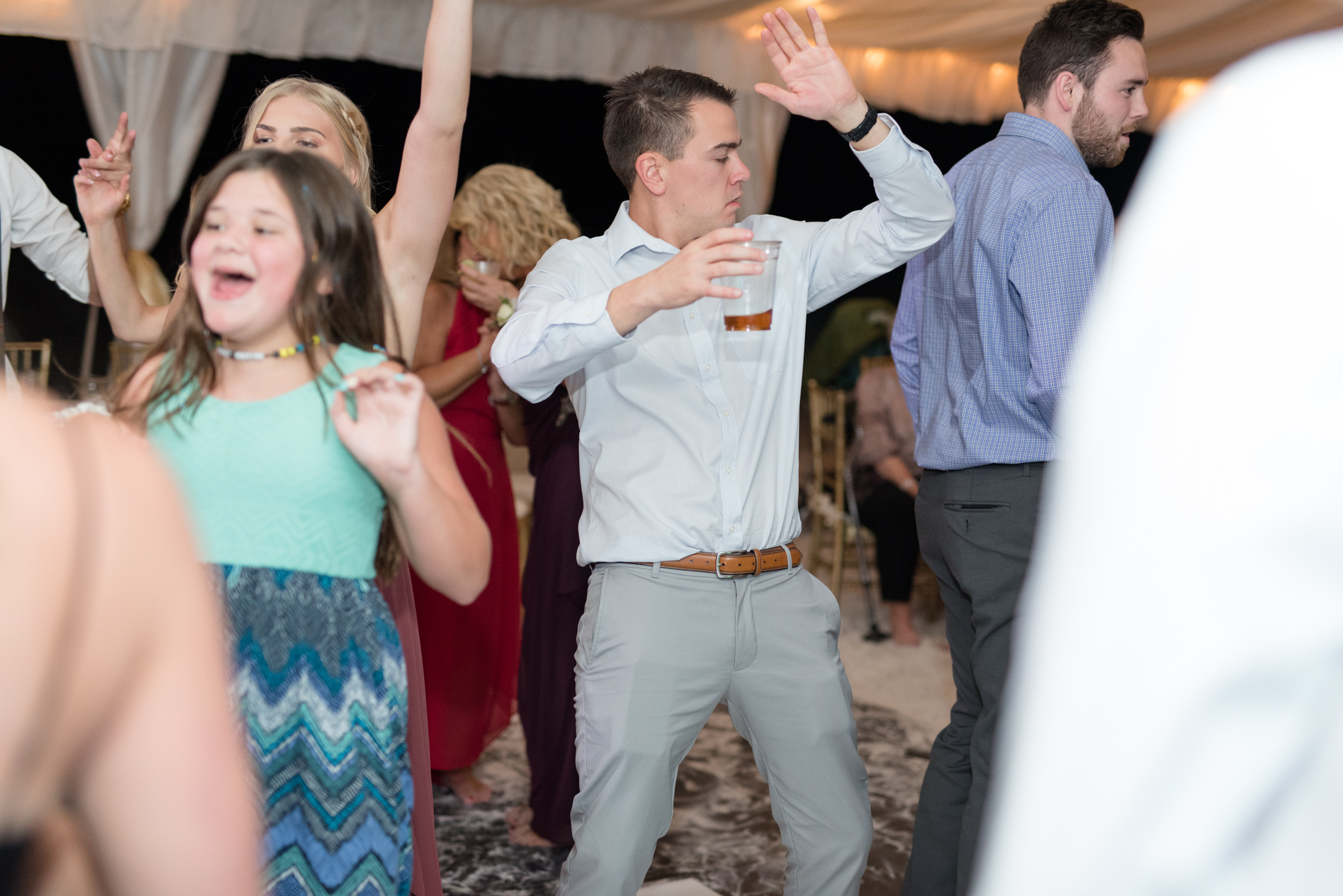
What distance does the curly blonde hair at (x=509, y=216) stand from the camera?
296 cm

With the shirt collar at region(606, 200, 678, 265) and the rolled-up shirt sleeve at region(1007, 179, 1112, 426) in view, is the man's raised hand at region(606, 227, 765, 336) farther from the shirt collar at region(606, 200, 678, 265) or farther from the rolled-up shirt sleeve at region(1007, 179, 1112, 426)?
the rolled-up shirt sleeve at region(1007, 179, 1112, 426)

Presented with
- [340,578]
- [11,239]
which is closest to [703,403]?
[340,578]

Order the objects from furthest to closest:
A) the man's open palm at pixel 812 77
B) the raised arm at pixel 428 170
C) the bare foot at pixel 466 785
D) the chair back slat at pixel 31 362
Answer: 1. the chair back slat at pixel 31 362
2. the bare foot at pixel 466 785
3. the man's open palm at pixel 812 77
4. the raised arm at pixel 428 170

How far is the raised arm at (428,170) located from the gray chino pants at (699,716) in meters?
0.61

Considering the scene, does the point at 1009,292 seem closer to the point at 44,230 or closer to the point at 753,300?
the point at 753,300

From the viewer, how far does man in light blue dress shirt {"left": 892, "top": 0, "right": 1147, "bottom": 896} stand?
2.04 meters

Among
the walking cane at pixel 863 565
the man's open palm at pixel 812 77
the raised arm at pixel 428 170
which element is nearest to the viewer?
the raised arm at pixel 428 170

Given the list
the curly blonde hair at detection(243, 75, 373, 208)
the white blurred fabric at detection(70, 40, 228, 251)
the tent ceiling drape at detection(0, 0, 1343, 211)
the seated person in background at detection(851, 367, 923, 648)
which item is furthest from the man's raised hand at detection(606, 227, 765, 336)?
the seated person in background at detection(851, 367, 923, 648)

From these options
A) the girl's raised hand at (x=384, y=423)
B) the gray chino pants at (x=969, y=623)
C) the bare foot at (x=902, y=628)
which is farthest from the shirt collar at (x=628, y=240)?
the bare foot at (x=902, y=628)

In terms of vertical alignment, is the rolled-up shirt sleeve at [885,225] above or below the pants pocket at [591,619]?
above

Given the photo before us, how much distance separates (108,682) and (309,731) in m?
0.76

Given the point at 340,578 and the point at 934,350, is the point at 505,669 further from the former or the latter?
the point at 340,578

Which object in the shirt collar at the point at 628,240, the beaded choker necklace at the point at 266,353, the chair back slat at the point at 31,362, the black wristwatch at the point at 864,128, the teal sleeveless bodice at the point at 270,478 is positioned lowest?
the chair back slat at the point at 31,362

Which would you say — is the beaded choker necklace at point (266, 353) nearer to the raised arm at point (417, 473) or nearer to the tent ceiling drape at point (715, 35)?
the raised arm at point (417, 473)
